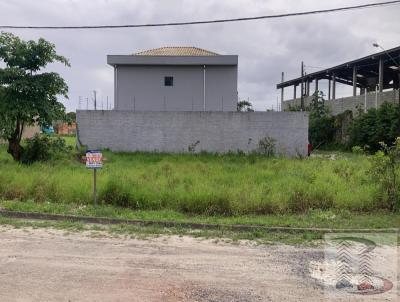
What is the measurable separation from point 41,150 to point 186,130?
7890 millimetres

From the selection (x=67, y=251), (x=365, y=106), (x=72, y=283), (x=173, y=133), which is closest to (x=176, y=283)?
(x=72, y=283)

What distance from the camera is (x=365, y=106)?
3812 cm

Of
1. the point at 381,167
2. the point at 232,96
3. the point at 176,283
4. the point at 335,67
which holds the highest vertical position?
the point at 335,67

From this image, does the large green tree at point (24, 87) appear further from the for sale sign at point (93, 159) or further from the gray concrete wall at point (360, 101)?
the gray concrete wall at point (360, 101)

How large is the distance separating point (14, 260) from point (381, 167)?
7888mm

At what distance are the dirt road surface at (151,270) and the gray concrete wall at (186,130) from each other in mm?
16029

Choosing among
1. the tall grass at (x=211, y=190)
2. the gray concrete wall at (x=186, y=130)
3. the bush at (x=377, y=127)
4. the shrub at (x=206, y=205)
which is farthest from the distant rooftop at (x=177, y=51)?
the shrub at (x=206, y=205)

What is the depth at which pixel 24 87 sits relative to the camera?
17.9m

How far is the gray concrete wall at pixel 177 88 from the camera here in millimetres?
29281

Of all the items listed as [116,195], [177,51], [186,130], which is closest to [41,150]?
[186,130]

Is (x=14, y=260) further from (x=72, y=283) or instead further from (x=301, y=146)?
(x=301, y=146)

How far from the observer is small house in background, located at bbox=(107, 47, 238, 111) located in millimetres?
29188

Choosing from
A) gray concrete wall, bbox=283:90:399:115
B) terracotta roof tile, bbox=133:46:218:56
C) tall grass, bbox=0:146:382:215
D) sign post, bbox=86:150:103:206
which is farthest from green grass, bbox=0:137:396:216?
gray concrete wall, bbox=283:90:399:115

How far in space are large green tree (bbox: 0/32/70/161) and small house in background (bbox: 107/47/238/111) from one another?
424 inches
